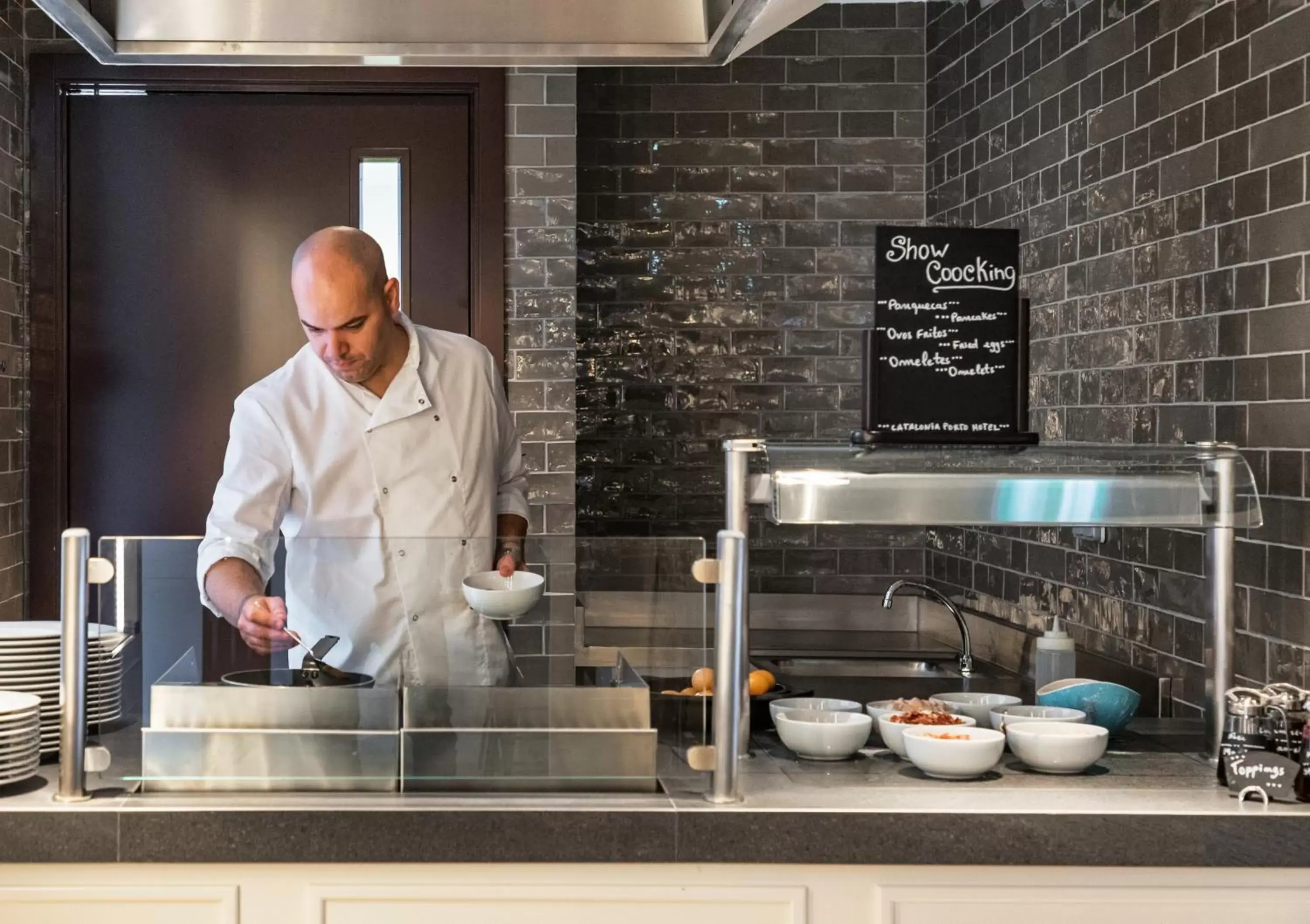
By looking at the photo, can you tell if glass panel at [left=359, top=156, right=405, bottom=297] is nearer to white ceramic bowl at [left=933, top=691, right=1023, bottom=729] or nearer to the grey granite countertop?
white ceramic bowl at [left=933, top=691, right=1023, bottom=729]

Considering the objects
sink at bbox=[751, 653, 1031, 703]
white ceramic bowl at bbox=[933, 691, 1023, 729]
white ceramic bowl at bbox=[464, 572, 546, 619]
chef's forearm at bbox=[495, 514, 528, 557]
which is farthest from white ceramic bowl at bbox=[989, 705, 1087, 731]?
sink at bbox=[751, 653, 1031, 703]

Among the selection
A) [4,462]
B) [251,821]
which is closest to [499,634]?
[251,821]

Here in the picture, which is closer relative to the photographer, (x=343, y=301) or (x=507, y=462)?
(x=343, y=301)

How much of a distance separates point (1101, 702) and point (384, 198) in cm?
273

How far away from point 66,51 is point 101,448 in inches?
46.3

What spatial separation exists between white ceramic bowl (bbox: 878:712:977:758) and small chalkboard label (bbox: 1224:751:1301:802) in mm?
402

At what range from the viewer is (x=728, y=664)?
203 centimetres

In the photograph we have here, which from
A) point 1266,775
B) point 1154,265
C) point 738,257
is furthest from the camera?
point 738,257

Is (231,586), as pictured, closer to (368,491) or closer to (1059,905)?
(368,491)

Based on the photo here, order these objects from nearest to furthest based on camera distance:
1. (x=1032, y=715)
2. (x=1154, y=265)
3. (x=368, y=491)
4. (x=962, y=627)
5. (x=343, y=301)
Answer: (x=1032, y=715) → (x=368, y=491) → (x=343, y=301) → (x=1154, y=265) → (x=962, y=627)

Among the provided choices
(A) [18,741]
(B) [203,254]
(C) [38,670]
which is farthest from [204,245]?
(A) [18,741]

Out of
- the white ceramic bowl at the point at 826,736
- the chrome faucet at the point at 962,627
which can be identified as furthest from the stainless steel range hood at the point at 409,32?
the chrome faucet at the point at 962,627

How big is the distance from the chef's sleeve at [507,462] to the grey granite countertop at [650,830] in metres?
1.19

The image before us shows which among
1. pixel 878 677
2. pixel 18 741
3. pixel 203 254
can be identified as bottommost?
pixel 878 677
